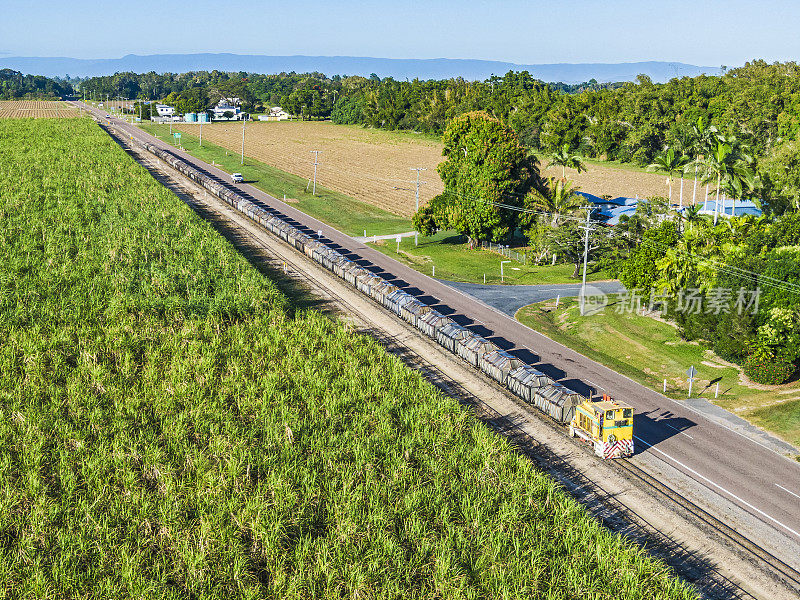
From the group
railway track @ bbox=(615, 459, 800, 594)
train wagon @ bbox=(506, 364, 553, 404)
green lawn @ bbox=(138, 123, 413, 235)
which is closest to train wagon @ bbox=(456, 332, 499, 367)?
train wagon @ bbox=(506, 364, 553, 404)

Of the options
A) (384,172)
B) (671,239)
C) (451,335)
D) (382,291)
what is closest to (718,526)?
(451,335)

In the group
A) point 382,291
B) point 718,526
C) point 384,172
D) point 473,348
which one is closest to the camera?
point 718,526

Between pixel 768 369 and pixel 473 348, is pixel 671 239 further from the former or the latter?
pixel 473 348

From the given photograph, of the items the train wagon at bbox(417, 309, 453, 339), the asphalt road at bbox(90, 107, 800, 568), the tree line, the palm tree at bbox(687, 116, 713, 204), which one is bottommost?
the asphalt road at bbox(90, 107, 800, 568)

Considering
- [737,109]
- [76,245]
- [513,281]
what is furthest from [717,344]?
[737,109]

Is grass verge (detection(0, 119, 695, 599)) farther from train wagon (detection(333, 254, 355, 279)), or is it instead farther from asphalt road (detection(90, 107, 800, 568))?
train wagon (detection(333, 254, 355, 279))
